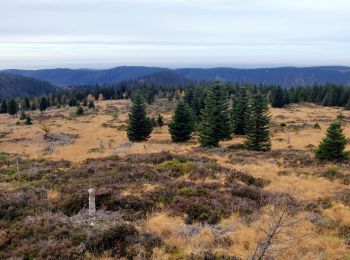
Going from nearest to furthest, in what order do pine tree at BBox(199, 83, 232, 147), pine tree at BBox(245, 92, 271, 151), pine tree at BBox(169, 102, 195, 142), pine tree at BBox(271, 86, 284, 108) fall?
pine tree at BBox(245, 92, 271, 151)
pine tree at BBox(199, 83, 232, 147)
pine tree at BBox(169, 102, 195, 142)
pine tree at BBox(271, 86, 284, 108)

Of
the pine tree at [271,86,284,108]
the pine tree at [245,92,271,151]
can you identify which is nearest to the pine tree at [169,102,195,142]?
the pine tree at [245,92,271,151]

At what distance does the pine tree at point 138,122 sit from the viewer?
4347cm

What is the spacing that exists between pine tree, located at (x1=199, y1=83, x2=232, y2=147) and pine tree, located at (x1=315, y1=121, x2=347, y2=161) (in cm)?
1287

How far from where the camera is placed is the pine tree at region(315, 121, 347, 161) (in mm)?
23109

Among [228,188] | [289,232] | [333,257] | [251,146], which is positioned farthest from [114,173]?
[251,146]

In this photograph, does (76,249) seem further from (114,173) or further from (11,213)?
(114,173)

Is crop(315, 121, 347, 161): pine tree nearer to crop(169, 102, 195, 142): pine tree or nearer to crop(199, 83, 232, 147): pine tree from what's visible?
crop(199, 83, 232, 147): pine tree

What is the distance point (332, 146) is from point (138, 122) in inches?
984

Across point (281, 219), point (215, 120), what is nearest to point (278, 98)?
point (215, 120)

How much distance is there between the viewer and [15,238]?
30.8 feet

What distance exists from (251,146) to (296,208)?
21.0 meters

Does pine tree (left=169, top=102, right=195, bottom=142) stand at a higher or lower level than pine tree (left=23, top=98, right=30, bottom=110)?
higher

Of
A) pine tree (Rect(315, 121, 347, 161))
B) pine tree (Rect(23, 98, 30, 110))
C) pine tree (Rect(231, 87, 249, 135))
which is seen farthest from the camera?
pine tree (Rect(23, 98, 30, 110))

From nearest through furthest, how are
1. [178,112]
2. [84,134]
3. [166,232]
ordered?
[166,232]
[178,112]
[84,134]
